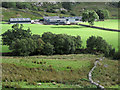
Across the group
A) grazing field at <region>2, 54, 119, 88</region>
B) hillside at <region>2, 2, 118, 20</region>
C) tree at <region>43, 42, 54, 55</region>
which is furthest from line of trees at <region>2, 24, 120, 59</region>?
hillside at <region>2, 2, 118, 20</region>

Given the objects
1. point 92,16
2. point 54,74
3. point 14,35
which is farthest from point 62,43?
point 92,16

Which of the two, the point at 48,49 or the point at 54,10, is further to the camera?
the point at 54,10

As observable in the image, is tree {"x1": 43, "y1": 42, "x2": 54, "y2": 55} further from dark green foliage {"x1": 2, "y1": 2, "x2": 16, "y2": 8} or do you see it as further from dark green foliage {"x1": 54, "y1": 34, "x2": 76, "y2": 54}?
dark green foliage {"x1": 2, "y1": 2, "x2": 16, "y2": 8}

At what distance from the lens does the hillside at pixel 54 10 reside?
96.6m

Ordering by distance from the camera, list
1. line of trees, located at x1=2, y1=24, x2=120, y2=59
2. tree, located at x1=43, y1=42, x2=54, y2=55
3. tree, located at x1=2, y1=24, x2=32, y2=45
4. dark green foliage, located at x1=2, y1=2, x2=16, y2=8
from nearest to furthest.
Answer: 1. line of trees, located at x1=2, y1=24, x2=120, y2=59
2. tree, located at x1=43, y1=42, x2=54, y2=55
3. tree, located at x1=2, y1=24, x2=32, y2=45
4. dark green foliage, located at x1=2, y1=2, x2=16, y2=8

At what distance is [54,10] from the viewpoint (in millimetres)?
114938

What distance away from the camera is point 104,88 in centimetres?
1318

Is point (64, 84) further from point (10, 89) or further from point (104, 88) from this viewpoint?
point (10, 89)

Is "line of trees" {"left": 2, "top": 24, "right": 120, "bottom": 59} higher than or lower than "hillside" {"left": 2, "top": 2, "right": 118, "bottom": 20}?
lower

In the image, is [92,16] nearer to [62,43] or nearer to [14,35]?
[62,43]

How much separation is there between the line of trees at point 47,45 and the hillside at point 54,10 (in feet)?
200

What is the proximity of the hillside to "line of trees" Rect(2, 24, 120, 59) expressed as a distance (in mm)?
60809

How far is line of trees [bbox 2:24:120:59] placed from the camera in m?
27.2

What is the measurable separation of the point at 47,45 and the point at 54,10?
88623 millimetres
